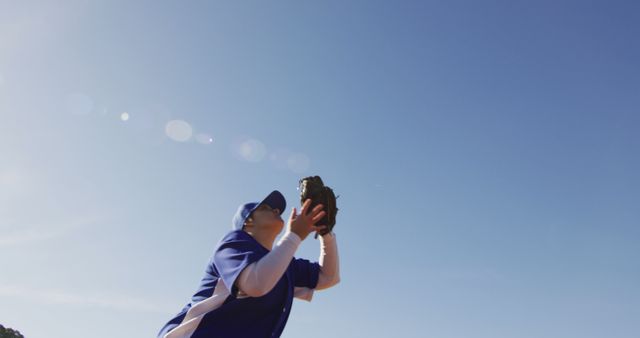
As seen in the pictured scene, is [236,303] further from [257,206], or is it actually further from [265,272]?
[257,206]

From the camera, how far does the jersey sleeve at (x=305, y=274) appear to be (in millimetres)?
5500

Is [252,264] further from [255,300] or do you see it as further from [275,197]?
[275,197]

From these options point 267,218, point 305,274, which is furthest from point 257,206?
point 305,274

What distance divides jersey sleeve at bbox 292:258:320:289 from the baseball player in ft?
0.70

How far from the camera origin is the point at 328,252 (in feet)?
18.3

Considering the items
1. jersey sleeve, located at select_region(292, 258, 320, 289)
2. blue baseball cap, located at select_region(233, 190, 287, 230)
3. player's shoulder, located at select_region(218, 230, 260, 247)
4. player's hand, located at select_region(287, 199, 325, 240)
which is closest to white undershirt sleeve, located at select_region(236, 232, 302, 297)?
player's hand, located at select_region(287, 199, 325, 240)

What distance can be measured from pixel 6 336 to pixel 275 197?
69.8 metres

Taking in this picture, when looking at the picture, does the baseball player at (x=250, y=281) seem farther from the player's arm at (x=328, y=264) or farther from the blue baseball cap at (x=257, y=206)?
the player's arm at (x=328, y=264)

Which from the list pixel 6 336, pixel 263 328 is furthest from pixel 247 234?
pixel 6 336

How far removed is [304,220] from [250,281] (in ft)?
2.51

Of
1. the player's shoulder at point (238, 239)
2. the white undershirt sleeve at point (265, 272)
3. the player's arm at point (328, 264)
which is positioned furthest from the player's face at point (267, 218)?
the white undershirt sleeve at point (265, 272)

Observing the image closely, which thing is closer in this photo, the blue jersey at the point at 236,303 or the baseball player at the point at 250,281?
the baseball player at the point at 250,281

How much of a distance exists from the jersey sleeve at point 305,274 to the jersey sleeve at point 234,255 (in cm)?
90

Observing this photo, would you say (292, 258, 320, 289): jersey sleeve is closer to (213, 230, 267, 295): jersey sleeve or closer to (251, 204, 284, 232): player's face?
(251, 204, 284, 232): player's face
